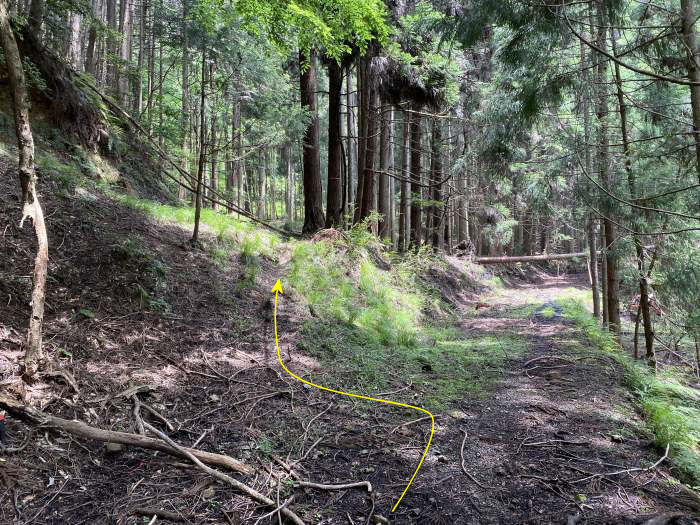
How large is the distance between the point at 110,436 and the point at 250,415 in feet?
3.68

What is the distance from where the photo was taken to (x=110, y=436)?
2.85 meters

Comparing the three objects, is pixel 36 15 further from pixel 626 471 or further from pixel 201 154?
pixel 626 471

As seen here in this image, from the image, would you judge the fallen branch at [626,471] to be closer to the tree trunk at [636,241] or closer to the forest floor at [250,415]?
the forest floor at [250,415]

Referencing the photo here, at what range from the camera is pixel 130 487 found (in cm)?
252

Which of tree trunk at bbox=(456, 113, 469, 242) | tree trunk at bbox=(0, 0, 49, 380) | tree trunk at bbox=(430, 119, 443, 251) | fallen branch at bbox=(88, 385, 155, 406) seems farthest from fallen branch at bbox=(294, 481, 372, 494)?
tree trunk at bbox=(430, 119, 443, 251)

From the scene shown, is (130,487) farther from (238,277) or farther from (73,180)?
(73,180)

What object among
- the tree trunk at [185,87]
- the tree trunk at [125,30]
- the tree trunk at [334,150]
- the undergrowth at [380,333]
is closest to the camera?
the undergrowth at [380,333]

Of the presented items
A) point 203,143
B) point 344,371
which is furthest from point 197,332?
point 203,143

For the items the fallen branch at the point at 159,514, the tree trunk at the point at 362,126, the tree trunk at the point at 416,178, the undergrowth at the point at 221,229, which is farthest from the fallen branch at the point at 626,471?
the tree trunk at the point at 416,178

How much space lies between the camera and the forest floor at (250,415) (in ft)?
8.30

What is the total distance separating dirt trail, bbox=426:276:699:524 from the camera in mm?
2586

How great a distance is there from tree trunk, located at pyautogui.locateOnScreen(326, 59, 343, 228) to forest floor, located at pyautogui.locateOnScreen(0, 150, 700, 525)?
445 cm

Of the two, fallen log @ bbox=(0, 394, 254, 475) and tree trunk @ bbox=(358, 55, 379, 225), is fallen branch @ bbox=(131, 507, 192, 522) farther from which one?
tree trunk @ bbox=(358, 55, 379, 225)

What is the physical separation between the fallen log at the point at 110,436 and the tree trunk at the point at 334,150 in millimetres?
7781
